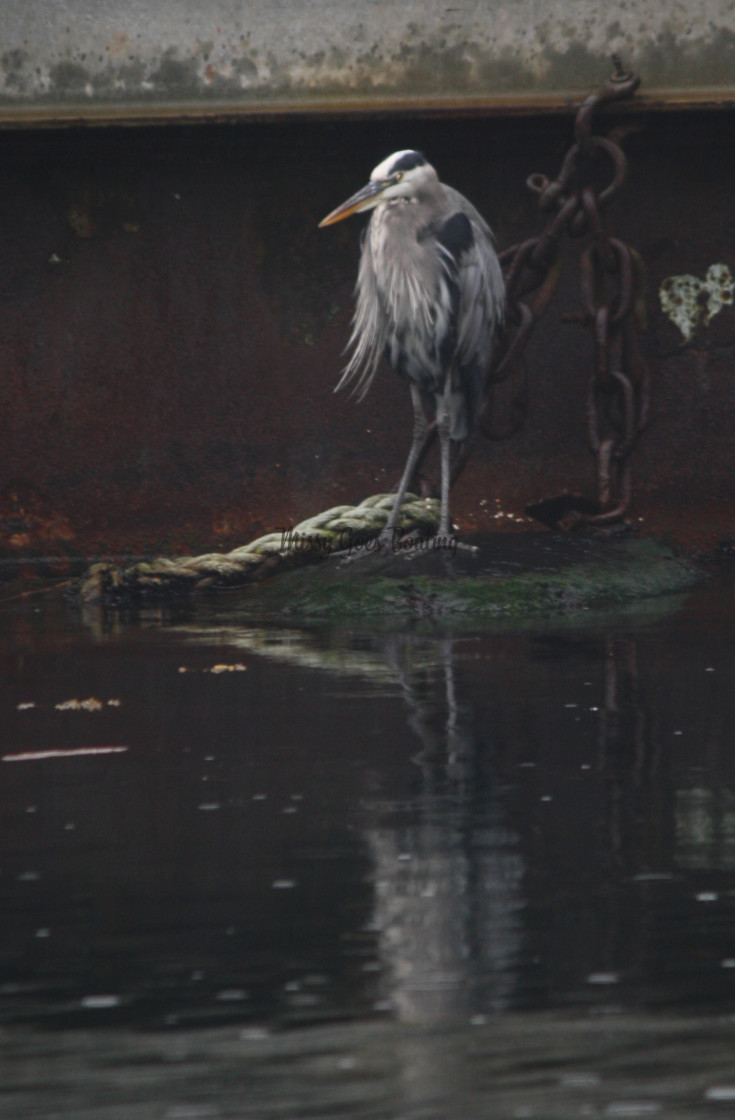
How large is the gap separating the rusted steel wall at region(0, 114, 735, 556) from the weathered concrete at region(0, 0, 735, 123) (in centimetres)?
29

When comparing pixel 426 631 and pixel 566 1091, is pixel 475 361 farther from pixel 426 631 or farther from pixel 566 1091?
pixel 566 1091

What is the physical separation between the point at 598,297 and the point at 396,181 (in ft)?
4.02

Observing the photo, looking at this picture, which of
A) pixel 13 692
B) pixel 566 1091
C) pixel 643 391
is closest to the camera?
pixel 566 1091

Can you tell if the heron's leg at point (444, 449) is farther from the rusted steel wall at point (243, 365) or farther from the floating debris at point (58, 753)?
the floating debris at point (58, 753)

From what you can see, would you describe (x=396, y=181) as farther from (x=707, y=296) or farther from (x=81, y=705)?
(x=81, y=705)

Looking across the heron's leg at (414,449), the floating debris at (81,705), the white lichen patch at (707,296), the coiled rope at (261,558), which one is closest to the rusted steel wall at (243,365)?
the white lichen patch at (707,296)

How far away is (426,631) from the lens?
527 cm

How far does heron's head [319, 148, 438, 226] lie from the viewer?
588 cm

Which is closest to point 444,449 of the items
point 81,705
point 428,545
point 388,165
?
point 428,545

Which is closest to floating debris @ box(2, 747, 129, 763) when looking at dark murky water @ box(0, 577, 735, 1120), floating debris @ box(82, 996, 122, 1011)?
dark murky water @ box(0, 577, 735, 1120)

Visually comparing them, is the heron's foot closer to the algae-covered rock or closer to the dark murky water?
the algae-covered rock

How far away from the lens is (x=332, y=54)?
6820 millimetres

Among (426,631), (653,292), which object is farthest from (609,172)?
(426,631)

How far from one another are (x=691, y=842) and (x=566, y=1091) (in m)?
1.01
